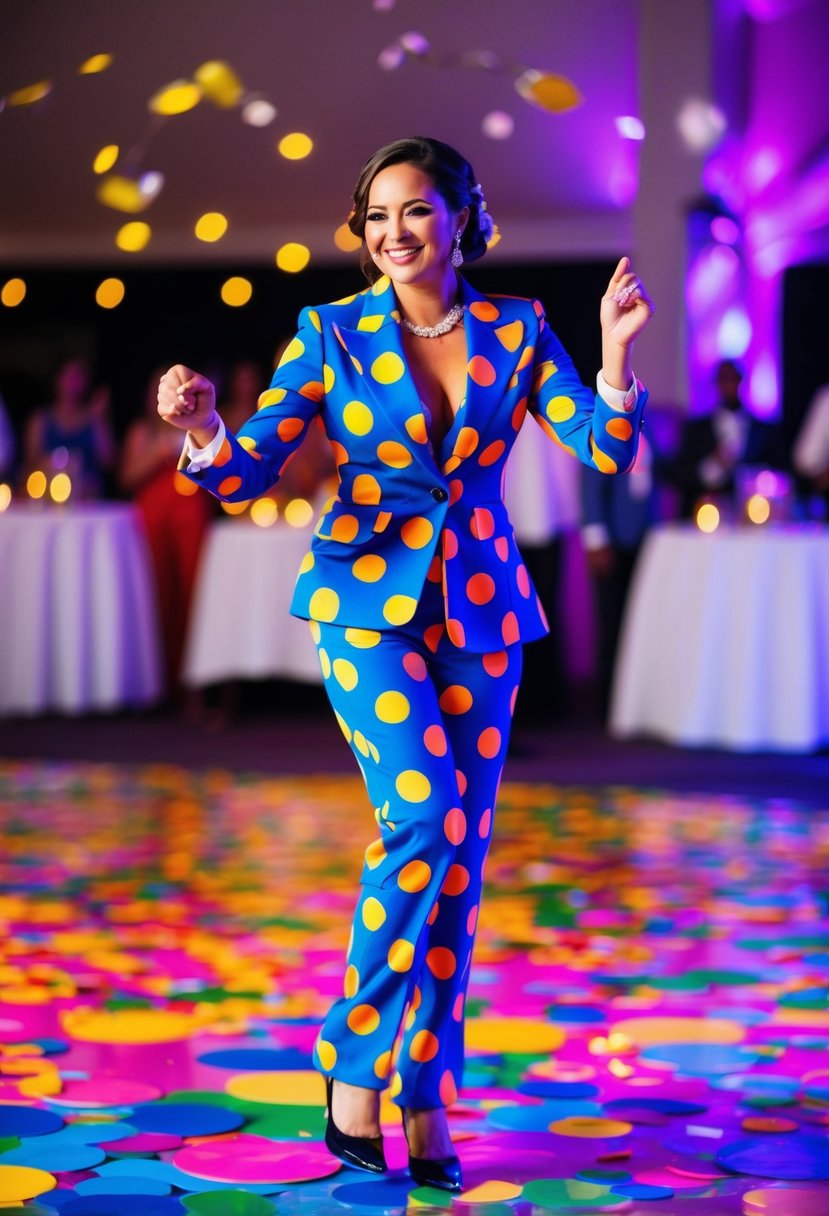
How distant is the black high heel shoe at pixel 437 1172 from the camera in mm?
2314

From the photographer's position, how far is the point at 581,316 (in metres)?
11.2

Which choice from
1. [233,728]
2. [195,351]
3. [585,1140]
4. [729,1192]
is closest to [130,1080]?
[585,1140]

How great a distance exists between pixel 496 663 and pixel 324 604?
0.25 meters

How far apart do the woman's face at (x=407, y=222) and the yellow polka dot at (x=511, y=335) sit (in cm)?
13

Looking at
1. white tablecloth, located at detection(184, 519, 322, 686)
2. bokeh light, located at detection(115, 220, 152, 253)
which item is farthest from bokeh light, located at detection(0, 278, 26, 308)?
white tablecloth, located at detection(184, 519, 322, 686)

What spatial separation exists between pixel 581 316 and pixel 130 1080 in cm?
890

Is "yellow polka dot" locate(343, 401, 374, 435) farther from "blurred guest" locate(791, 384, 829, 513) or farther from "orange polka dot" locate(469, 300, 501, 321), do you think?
"blurred guest" locate(791, 384, 829, 513)

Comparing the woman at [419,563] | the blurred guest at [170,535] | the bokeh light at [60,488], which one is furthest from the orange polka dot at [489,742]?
the blurred guest at [170,535]

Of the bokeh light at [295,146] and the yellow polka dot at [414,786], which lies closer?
the yellow polka dot at [414,786]

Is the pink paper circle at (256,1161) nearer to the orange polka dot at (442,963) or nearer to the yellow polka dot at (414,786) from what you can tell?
the orange polka dot at (442,963)

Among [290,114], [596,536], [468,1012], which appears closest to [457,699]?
[468,1012]

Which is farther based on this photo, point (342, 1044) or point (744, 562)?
point (744, 562)

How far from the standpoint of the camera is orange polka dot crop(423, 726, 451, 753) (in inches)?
89.2

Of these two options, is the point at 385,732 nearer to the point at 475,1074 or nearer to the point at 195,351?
the point at 475,1074
